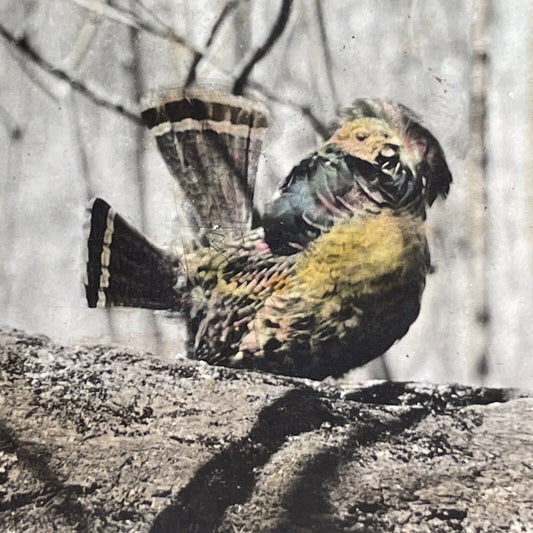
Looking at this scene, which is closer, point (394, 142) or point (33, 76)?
point (394, 142)

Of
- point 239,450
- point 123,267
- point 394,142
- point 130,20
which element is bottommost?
point 239,450

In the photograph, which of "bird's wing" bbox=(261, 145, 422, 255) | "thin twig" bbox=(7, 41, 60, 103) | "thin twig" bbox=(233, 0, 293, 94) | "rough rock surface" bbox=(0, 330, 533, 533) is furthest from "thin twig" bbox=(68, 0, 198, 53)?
"rough rock surface" bbox=(0, 330, 533, 533)

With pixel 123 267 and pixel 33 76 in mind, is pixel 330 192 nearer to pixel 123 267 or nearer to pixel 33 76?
pixel 123 267

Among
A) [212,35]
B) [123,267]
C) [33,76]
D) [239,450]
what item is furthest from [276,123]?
[239,450]

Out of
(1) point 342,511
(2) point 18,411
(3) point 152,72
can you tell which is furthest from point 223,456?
(3) point 152,72

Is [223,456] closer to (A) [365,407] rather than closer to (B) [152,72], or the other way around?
(A) [365,407]

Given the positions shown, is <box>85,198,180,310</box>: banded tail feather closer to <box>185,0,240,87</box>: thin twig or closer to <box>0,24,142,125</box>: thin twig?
<box>0,24,142,125</box>: thin twig

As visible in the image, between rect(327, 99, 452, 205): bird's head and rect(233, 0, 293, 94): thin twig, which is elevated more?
rect(233, 0, 293, 94): thin twig
